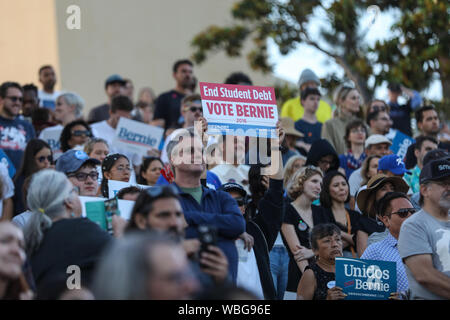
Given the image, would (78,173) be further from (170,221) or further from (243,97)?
(170,221)

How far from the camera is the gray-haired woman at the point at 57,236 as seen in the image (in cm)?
437

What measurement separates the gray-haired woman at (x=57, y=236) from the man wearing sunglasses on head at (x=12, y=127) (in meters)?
4.33

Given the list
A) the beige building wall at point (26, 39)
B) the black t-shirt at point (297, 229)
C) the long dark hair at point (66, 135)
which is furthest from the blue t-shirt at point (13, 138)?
the beige building wall at point (26, 39)

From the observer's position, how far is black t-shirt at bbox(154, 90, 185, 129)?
424 inches

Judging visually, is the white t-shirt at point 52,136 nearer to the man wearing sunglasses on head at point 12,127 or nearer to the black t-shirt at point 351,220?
the man wearing sunglasses on head at point 12,127

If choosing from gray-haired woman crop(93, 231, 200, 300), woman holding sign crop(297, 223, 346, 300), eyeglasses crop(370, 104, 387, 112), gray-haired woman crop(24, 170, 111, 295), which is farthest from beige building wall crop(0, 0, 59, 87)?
gray-haired woman crop(93, 231, 200, 300)

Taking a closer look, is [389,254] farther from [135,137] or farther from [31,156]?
[135,137]

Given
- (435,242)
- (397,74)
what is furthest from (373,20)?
(435,242)

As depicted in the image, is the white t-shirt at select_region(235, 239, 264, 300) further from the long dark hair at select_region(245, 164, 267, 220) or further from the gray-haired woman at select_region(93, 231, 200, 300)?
the gray-haired woman at select_region(93, 231, 200, 300)

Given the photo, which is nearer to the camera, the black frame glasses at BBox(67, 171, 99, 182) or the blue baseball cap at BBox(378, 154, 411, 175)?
the black frame glasses at BBox(67, 171, 99, 182)

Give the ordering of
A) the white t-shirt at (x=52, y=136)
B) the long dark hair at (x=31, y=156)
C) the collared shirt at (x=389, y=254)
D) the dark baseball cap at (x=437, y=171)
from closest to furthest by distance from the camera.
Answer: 1. the dark baseball cap at (x=437, y=171)
2. the collared shirt at (x=389, y=254)
3. the long dark hair at (x=31, y=156)
4. the white t-shirt at (x=52, y=136)

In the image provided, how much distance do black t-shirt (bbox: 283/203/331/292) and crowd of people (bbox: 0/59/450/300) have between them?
1 centimetres

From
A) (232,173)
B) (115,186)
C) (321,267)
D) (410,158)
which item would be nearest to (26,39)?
(232,173)

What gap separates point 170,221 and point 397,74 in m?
9.80
